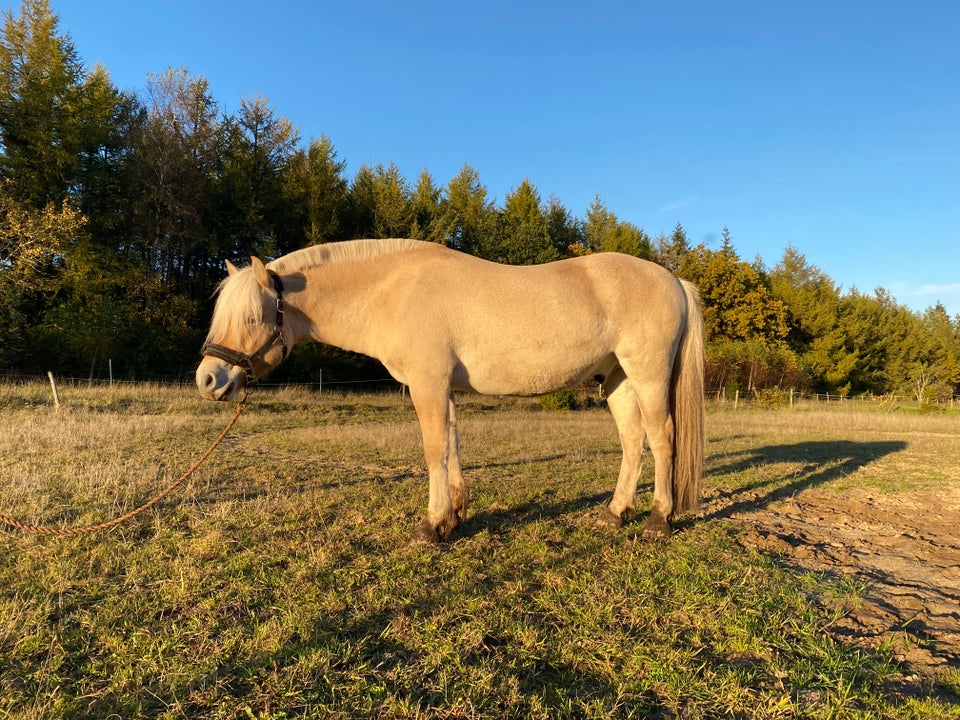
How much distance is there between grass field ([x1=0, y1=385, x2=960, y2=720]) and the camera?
2.18 meters

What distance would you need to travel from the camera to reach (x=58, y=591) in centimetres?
307

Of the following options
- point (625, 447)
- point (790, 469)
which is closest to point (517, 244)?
point (790, 469)

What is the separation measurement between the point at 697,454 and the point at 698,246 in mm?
37842

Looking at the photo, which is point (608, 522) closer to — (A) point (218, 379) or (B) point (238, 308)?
(A) point (218, 379)

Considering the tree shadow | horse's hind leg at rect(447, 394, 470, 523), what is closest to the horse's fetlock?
the tree shadow

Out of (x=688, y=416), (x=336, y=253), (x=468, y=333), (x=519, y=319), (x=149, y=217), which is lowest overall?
(x=688, y=416)

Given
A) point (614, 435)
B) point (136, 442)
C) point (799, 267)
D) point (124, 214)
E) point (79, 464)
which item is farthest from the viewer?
point (799, 267)

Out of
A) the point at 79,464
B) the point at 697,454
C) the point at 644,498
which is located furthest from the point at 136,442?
the point at 697,454

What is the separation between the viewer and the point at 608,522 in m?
4.71

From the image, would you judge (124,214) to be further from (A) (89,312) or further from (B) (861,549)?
(B) (861,549)

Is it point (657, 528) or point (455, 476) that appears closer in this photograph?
point (657, 528)

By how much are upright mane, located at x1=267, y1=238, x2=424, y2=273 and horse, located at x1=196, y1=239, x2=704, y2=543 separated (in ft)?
0.04

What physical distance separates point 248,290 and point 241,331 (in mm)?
338

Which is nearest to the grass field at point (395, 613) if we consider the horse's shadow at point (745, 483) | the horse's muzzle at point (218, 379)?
the horse's shadow at point (745, 483)
